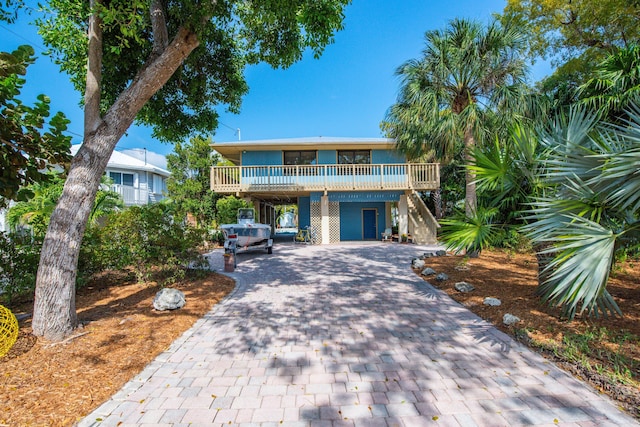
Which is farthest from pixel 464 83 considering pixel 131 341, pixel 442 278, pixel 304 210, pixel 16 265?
pixel 16 265

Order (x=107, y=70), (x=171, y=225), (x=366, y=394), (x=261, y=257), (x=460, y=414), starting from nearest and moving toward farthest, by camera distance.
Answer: (x=460, y=414)
(x=366, y=394)
(x=107, y=70)
(x=171, y=225)
(x=261, y=257)

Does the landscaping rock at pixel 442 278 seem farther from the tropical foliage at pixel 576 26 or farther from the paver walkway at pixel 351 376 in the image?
the tropical foliage at pixel 576 26

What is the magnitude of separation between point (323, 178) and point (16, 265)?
39.3ft

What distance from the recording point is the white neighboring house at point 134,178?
2000 cm

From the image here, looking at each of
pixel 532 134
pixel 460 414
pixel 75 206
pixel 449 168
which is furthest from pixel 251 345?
pixel 449 168

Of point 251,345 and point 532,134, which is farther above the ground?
point 532,134

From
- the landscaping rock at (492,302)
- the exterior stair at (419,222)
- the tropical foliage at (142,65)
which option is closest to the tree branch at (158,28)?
the tropical foliage at (142,65)

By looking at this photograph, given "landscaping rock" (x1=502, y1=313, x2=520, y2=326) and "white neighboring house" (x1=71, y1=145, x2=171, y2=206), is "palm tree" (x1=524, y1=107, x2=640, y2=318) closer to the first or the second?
"landscaping rock" (x1=502, y1=313, x2=520, y2=326)

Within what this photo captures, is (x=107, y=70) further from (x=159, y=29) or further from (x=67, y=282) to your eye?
(x=67, y=282)

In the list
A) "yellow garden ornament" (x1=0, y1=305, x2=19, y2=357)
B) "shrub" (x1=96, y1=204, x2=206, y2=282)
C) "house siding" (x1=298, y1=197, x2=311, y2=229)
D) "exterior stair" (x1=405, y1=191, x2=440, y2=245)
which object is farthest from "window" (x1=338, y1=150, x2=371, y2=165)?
"yellow garden ornament" (x1=0, y1=305, x2=19, y2=357)

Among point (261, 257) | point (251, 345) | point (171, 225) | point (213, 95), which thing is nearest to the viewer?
point (251, 345)

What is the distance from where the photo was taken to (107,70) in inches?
218

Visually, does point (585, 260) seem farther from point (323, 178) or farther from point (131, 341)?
point (323, 178)

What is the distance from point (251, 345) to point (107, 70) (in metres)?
5.87
